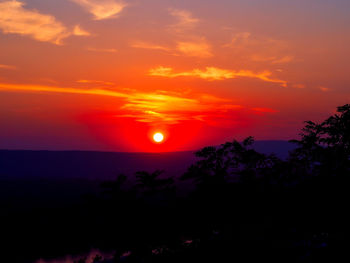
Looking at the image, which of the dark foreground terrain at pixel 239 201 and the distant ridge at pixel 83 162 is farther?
the distant ridge at pixel 83 162

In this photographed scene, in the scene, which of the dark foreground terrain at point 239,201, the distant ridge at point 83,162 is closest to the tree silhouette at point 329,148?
the dark foreground terrain at point 239,201

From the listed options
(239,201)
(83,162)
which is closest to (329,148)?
(239,201)

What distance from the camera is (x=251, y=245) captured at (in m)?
15.4

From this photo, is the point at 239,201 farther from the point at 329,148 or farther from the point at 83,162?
the point at 83,162

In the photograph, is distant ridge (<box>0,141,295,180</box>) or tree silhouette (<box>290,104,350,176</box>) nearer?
tree silhouette (<box>290,104,350,176</box>)

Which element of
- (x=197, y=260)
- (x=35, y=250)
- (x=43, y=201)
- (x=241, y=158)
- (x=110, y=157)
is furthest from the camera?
(x=110, y=157)

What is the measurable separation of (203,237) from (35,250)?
39.6m

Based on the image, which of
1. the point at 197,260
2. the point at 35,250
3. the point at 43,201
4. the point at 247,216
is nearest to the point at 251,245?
the point at 197,260

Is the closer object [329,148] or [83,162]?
[329,148]

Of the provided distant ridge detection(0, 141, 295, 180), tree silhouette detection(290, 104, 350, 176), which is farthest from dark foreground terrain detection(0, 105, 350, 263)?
distant ridge detection(0, 141, 295, 180)

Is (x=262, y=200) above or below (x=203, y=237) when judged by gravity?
above

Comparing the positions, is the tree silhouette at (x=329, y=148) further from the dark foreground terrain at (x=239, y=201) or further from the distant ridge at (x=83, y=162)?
Result: the distant ridge at (x=83, y=162)

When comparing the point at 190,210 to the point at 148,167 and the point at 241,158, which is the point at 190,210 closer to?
the point at 241,158

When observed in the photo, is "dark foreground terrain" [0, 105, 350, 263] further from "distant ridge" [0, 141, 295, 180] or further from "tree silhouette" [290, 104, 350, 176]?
"distant ridge" [0, 141, 295, 180]
